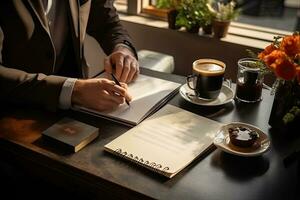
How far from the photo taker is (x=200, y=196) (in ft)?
3.01

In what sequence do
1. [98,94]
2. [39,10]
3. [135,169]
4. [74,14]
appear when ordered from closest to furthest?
[135,169] < [98,94] < [39,10] < [74,14]

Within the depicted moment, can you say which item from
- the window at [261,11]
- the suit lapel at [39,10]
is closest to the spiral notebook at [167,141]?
the suit lapel at [39,10]

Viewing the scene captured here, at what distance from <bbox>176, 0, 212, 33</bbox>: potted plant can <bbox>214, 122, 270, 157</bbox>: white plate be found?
1.15m

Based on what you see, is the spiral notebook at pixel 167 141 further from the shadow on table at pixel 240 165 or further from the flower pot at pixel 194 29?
the flower pot at pixel 194 29

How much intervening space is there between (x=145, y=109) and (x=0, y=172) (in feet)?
1.60

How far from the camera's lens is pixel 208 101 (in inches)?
52.9

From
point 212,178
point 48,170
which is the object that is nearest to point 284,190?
point 212,178

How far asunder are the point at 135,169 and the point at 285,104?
494 mm

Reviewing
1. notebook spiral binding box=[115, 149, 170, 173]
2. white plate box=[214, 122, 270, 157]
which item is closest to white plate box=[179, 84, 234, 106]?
white plate box=[214, 122, 270, 157]

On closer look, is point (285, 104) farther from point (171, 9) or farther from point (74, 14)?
point (171, 9)

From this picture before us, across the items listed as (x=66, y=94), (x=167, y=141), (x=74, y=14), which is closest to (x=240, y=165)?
(x=167, y=141)

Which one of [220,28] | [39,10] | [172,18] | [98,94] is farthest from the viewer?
[172,18]

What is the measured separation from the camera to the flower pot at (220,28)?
7.00ft

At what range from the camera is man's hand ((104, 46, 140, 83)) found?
1.45 meters
